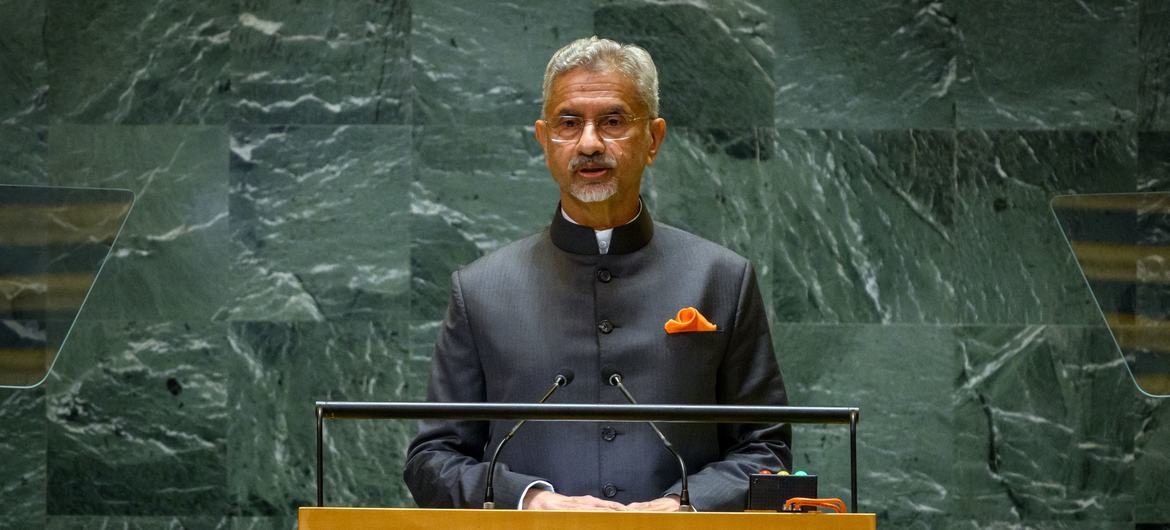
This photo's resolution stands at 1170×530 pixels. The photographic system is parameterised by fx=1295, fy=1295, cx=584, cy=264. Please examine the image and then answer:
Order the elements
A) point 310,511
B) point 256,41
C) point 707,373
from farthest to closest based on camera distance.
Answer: point 256,41
point 707,373
point 310,511

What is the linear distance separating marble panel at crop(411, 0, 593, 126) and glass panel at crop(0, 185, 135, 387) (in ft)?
3.61

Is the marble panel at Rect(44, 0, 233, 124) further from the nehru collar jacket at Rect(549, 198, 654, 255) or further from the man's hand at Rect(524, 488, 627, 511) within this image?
the man's hand at Rect(524, 488, 627, 511)

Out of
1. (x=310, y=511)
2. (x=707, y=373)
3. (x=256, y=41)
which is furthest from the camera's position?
(x=256, y=41)

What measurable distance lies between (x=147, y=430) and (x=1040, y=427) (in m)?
2.63

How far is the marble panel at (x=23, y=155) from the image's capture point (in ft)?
12.5

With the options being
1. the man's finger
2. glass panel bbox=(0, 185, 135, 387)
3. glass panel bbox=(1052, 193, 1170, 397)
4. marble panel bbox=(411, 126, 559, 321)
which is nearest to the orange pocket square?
the man's finger

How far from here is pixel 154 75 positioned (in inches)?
150

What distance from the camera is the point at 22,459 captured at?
3.80 metres

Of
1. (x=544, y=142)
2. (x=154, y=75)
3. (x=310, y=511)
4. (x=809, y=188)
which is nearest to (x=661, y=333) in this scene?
(x=544, y=142)

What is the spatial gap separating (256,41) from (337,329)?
2.87 ft

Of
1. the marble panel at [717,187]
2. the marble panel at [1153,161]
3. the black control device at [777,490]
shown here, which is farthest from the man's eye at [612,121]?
the marble panel at [1153,161]

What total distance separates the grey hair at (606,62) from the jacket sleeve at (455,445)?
0.46 meters

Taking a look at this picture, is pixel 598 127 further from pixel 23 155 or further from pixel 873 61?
pixel 23 155

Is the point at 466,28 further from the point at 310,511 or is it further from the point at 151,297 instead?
the point at 310,511
